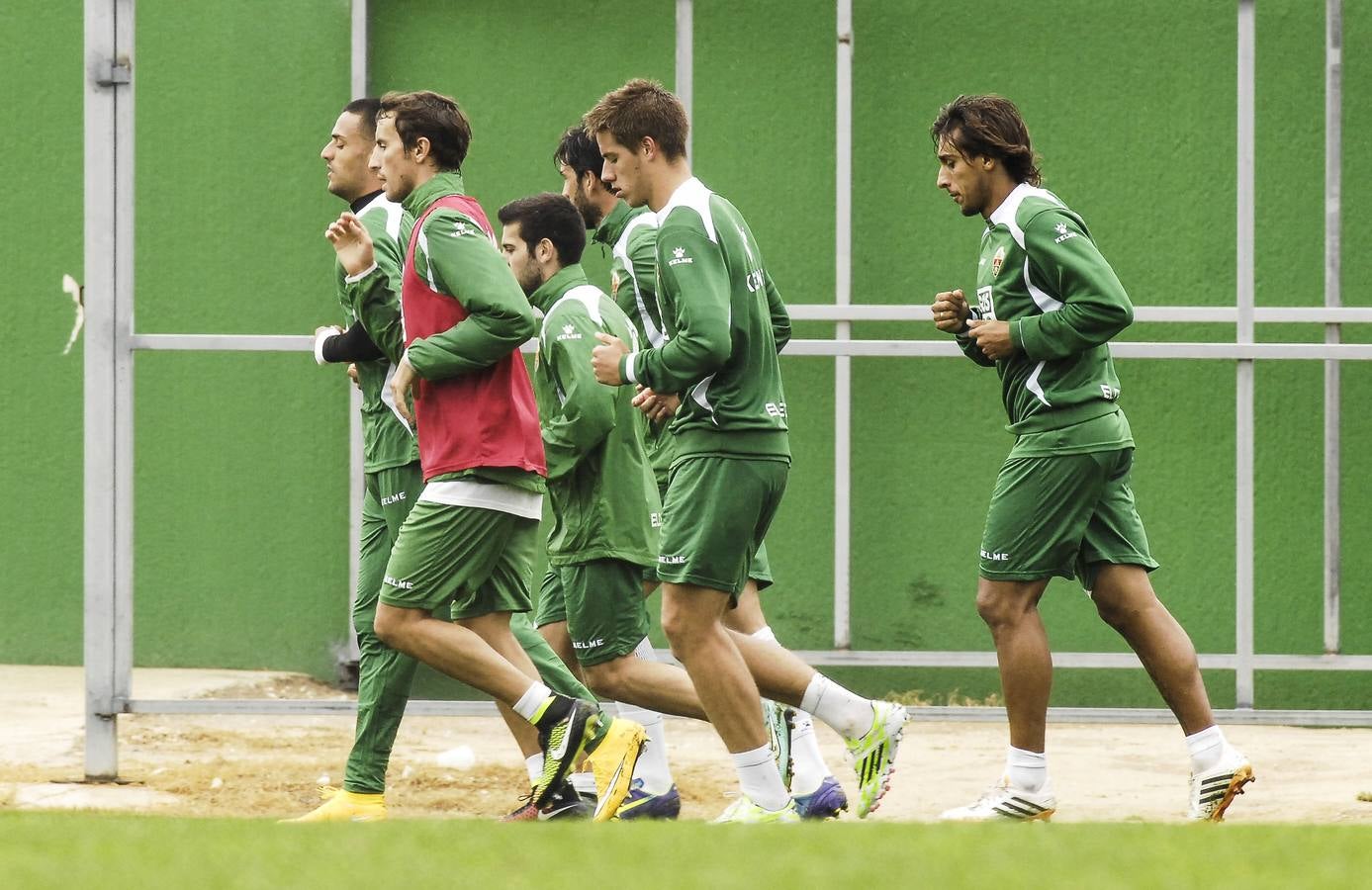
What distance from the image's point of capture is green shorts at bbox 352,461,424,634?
5211 millimetres

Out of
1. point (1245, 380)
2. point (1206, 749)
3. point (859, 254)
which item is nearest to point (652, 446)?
point (1206, 749)

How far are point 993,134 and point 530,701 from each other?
1.85 metres

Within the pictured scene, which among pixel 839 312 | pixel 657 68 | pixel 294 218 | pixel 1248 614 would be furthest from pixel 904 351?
pixel 294 218

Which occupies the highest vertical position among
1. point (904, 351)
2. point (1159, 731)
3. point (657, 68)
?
point (657, 68)

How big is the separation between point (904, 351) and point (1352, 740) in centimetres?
218

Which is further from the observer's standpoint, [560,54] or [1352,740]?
[560,54]

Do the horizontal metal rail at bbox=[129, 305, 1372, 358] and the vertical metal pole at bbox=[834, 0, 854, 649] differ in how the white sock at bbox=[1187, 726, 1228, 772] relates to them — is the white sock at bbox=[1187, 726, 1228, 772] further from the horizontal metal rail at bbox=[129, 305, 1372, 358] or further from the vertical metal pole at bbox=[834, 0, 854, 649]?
the vertical metal pole at bbox=[834, 0, 854, 649]

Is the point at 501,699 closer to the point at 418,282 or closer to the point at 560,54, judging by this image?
the point at 418,282

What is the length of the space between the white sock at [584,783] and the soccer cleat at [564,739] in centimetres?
47

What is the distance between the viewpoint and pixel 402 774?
6312 millimetres

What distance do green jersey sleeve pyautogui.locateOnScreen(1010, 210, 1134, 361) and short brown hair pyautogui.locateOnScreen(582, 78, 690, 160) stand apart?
2.98 ft

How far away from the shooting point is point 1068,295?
478cm

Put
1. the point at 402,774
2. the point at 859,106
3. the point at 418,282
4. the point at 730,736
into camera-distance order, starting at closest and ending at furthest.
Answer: the point at 730,736, the point at 418,282, the point at 402,774, the point at 859,106

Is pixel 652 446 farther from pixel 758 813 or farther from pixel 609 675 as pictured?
pixel 758 813
